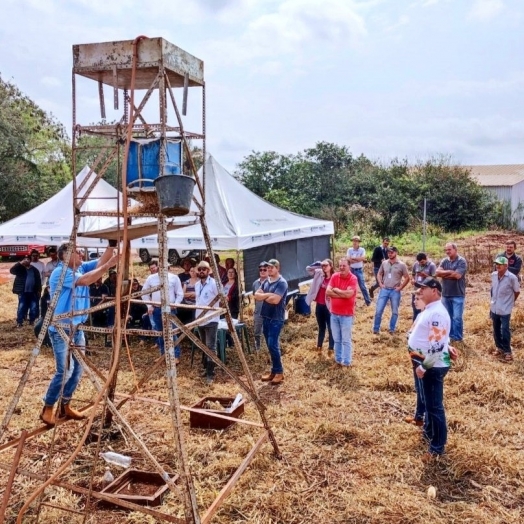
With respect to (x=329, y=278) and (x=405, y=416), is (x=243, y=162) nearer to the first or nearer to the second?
(x=329, y=278)

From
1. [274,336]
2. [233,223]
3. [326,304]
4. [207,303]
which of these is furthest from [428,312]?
[233,223]

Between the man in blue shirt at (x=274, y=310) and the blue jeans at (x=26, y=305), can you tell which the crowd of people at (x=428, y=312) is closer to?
the man in blue shirt at (x=274, y=310)

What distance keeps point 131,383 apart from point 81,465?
2448 mm

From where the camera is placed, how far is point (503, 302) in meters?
8.12

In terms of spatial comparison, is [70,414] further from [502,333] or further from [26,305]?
[26,305]

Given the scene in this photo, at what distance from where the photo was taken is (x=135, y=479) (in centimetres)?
484

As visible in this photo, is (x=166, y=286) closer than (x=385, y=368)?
Yes

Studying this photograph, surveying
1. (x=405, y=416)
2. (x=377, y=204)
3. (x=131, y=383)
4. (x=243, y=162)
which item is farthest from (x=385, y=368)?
(x=243, y=162)

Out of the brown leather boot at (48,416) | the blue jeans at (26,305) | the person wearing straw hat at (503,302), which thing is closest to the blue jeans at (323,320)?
the person wearing straw hat at (503,302)

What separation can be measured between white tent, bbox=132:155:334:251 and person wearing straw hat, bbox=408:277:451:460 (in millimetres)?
4990

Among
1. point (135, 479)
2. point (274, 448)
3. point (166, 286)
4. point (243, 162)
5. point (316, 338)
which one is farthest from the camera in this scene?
point (243, 162)

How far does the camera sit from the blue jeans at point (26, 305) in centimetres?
1131

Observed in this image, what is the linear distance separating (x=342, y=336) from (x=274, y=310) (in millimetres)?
1338

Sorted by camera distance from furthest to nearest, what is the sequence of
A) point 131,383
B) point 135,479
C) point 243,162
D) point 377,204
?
point 243,162 < point 377,204 < point 131,383 < point 135,479
